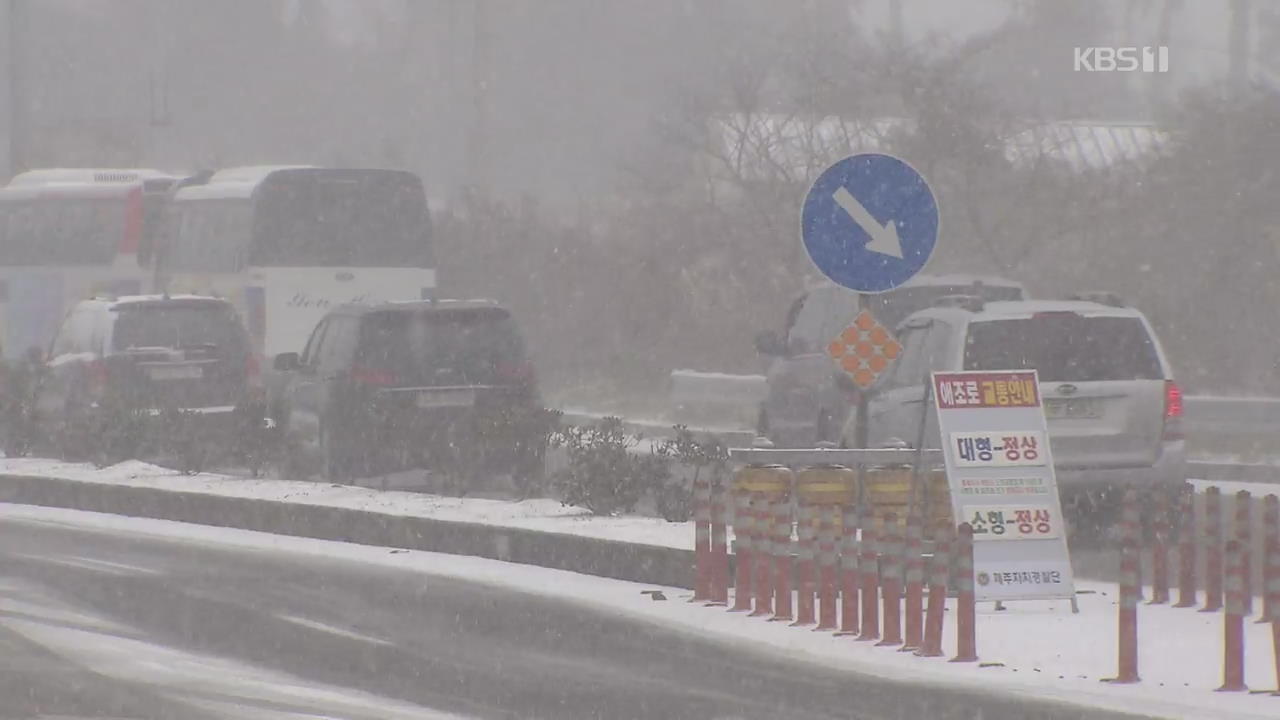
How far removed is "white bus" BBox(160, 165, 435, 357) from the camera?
35312 mm

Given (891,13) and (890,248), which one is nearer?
(890,248)

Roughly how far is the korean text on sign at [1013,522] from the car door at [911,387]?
124 inches

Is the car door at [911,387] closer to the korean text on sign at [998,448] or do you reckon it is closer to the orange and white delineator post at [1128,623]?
the korean text on sign at [998,448]

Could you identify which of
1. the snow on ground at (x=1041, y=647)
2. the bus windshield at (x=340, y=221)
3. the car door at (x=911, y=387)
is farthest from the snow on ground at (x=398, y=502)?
the bus windshield at (x=340, y=221)

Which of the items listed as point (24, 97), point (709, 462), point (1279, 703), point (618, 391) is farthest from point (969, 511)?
point (24, 97)

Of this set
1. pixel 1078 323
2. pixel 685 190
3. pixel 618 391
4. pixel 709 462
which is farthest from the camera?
pixel 685 190

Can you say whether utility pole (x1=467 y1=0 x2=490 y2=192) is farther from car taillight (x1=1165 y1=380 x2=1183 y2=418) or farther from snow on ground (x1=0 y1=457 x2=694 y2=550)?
car taillight (x1=1165 y1=380 x2=1183 y2=418)

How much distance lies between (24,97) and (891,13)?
41310 mm

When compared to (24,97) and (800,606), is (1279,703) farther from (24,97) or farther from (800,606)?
(24,97)

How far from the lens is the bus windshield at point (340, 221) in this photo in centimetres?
3562

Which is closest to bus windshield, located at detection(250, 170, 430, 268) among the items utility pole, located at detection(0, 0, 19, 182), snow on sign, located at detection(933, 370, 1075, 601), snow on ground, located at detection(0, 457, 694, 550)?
utility pole, located at detection(0, 0, 19, 182)

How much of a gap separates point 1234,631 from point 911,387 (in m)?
6.64

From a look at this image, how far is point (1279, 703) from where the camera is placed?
9.88m

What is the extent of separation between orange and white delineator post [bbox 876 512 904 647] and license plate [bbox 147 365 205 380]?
45.1 feet
